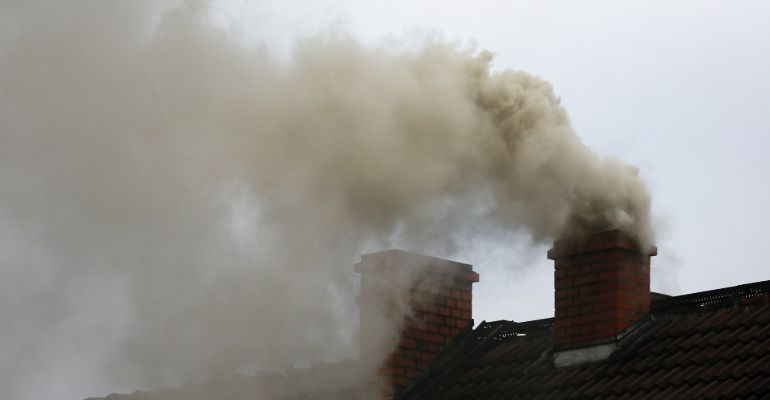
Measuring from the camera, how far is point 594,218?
42.8ft

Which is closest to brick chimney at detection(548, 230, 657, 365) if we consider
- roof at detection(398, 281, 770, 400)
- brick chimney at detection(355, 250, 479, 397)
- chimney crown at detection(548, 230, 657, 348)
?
chimney crown at detection(548, 230, 657, 348)

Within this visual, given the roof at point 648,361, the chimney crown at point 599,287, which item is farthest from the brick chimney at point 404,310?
the chimney crown at point 599,287

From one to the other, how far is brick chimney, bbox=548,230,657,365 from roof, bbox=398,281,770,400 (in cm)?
15

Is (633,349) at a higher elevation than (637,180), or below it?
below

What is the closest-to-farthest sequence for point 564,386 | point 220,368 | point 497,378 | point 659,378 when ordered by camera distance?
point 659,378 < point 564,386 < point 497,378 < point 220,368

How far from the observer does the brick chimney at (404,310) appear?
539 inches

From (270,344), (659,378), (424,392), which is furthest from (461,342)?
(659,378)

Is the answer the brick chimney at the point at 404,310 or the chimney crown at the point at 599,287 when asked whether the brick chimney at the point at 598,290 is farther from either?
the brick chimney at the point at 404,310

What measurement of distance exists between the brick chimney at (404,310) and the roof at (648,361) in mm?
172

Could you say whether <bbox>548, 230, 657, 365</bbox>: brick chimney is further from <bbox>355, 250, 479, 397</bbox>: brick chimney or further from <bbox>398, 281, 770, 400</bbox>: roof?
<bbox>355, 250, 479, 397</bbox>: brick chimney

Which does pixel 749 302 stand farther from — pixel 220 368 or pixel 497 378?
pixel 220 368

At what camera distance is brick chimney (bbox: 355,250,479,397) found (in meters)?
13.7

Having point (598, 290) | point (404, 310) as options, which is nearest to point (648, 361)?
point (598, 290)

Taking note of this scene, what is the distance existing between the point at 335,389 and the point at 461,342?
138 centimetres
